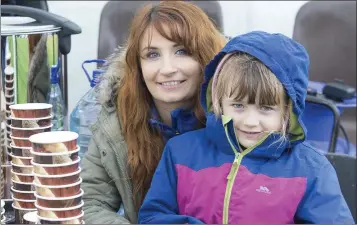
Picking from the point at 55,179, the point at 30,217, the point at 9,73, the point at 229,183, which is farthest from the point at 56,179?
the point at 9,73

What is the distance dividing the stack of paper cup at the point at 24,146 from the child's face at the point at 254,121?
17.1 inches

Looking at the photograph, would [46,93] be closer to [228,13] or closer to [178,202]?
A: [178,202]

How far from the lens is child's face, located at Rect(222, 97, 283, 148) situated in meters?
1.46

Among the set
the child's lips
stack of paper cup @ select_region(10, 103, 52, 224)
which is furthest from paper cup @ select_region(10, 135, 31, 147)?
the child's lips

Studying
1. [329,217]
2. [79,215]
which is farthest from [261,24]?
[79,215]

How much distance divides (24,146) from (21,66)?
0.61 meters

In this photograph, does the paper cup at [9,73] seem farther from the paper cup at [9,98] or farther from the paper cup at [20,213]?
the paper cup at [20,213]

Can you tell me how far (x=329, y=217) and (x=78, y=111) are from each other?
39.0 inches

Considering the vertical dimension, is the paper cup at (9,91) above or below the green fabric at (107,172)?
above

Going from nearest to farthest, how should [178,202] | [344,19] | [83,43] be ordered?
1. [178,202]
2. [344,19]
3. [83,43]

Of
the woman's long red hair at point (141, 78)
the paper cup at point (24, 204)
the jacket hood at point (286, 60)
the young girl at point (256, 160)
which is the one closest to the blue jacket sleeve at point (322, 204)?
the young girl at point (256, 160)

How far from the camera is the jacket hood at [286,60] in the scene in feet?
4.74

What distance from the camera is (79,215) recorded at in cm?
104

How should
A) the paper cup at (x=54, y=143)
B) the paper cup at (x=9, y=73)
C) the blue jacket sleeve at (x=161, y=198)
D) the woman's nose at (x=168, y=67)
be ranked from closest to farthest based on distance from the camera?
the paper cup at (x=54, y=143), the blue jacket sleeve at (x=161, y=198), the woman's nose at (x=168, y=67), the paper cup at (x=9, y=73)
